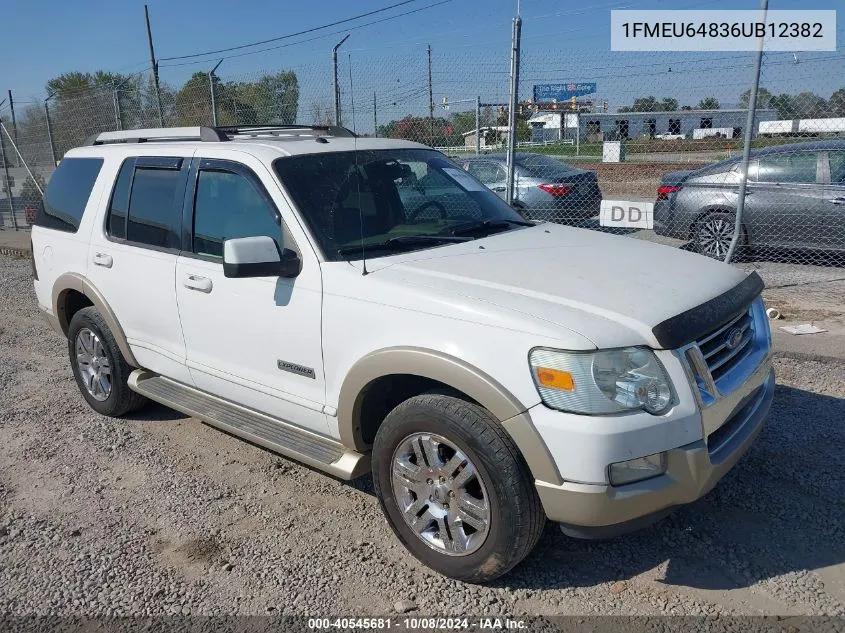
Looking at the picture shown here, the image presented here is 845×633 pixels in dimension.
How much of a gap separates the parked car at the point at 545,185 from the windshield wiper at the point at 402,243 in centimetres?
751

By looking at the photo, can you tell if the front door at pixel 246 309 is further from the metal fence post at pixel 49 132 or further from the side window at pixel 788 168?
the metal fence post at pixel 49 132

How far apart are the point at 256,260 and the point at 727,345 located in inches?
84.4

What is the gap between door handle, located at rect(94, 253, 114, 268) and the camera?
4723 millimetres

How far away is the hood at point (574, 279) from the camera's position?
2852 millimetres

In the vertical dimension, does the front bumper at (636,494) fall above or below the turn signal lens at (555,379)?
below

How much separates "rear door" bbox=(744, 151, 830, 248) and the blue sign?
2377 millimetres

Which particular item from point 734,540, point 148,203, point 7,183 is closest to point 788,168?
point 734,540

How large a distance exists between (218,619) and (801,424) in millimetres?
3669

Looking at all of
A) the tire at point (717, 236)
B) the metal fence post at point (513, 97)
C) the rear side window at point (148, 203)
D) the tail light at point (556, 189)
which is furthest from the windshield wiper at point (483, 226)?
the tail light at point (556, 189)

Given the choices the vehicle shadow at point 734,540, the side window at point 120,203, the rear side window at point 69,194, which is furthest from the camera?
the rear side window at point 69,194

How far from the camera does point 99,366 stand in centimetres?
515

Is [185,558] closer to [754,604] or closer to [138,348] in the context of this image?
[138,348]

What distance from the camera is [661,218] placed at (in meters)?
10.0

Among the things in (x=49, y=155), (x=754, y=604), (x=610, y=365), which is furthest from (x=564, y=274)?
(x=49, y=155)
